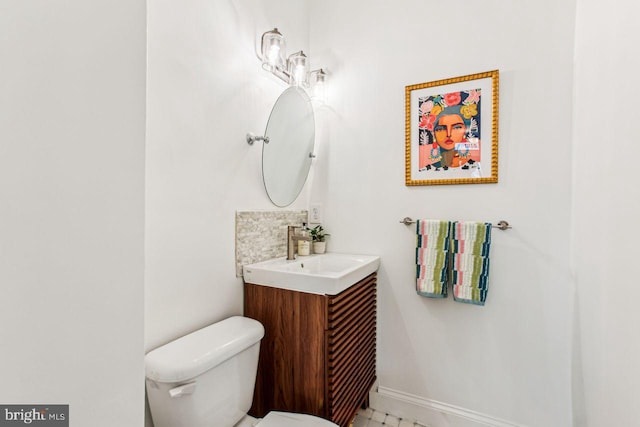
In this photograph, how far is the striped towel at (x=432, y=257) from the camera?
5.14 ft

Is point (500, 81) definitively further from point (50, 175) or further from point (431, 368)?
point (50, 175)

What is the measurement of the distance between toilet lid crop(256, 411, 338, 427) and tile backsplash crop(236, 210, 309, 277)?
1.98 feet

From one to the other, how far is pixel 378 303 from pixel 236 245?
3.13ft

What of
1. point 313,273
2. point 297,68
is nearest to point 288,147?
point 297,68

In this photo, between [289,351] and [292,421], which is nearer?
[292,421]

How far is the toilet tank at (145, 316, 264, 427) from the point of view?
35.6 inches

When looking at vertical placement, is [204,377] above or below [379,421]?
above

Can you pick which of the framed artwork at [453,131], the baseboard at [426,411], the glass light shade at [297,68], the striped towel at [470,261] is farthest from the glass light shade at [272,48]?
the baseboard at [426,411]

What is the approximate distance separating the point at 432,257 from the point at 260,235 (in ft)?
3.07

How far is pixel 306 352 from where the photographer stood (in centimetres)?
125

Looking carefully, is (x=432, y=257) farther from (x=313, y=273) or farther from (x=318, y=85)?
(x=318, y=85)

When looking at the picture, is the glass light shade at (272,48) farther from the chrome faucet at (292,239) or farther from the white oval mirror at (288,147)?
the chrome faucet at (292,239)

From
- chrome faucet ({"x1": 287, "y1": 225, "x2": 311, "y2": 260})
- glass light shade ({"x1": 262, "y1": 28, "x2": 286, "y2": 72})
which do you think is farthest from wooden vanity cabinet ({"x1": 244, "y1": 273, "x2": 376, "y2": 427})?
glass light shade ({"x1": 262, "y1": 28, "x2": 286, "y2": 72})

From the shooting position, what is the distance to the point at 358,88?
6.15 feet
